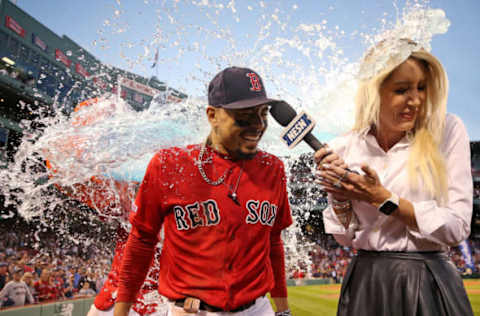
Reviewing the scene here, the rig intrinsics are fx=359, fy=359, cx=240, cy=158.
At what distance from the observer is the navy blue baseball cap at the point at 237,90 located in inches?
74.8

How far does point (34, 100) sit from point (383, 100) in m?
25.8

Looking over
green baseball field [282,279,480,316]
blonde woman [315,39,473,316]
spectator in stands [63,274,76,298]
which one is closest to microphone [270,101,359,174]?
blonde woman [315,39,473,316]

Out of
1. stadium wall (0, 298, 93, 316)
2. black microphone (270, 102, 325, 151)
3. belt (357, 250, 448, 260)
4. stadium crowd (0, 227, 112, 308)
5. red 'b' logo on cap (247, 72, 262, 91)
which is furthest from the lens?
stadium crowd (0, 227, 112, 308)

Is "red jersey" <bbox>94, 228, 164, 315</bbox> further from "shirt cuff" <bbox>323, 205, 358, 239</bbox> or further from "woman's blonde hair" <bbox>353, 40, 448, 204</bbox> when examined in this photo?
"woman's blonde hair" <bbox>353, 40, 448, 204</bbox>

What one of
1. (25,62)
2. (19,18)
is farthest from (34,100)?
(19,18)

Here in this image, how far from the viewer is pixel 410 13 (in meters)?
1.56

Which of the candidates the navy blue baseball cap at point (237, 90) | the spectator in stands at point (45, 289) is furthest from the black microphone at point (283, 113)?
the spectator in stands at point (45, 289)

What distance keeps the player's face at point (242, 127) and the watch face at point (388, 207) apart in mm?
766

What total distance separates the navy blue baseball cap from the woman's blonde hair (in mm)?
482

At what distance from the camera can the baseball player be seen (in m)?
1.87

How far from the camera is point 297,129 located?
165cm

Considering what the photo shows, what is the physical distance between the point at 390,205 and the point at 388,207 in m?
0.01

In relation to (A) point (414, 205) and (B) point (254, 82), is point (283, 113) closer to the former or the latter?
(B) point (254, 82)

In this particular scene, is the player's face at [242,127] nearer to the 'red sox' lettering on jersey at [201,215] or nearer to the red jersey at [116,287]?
the 'red sox' lettering on jersey at [201,215]
